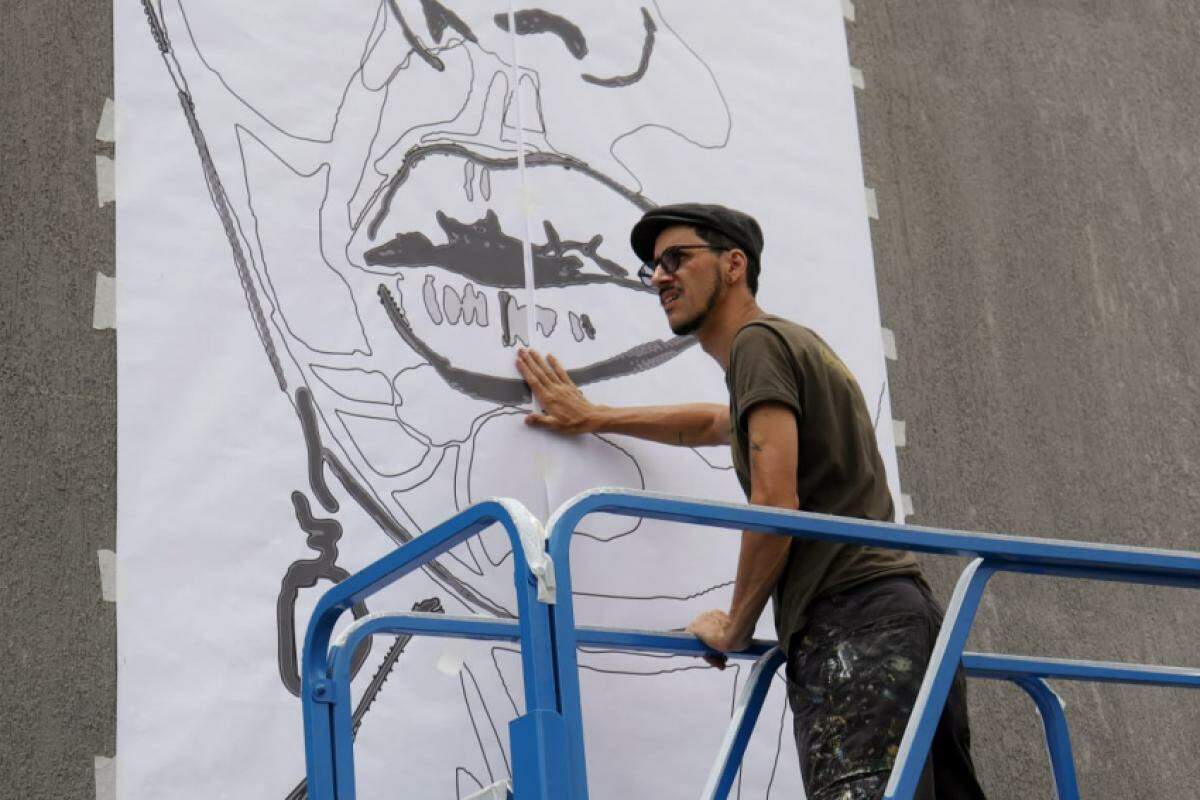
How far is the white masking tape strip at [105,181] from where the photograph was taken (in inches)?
137

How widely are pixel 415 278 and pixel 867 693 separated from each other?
4.70ft

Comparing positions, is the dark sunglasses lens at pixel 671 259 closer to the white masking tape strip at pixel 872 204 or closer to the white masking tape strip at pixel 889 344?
the white masking tape strip at pixel 889 344

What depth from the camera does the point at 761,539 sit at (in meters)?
3.05

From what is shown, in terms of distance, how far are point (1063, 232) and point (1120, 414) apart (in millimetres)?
584

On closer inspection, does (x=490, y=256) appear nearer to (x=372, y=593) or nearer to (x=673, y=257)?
(x=673, y=257)

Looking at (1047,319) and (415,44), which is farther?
(1047,319)

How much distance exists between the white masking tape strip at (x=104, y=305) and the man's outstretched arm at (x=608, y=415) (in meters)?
0.90

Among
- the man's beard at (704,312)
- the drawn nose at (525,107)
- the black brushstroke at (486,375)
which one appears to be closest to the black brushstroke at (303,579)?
the black brushstroke at (486,375)

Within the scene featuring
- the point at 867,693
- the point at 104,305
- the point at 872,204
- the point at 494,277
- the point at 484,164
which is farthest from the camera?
the point at 872,204

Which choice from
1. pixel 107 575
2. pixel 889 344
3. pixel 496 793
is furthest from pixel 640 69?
pixel 496 793

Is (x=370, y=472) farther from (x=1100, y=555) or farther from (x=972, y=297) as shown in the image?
(x=972, y=297)

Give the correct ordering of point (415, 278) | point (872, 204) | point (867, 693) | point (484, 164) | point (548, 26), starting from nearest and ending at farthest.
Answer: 1. point (867, 693)
2. point (415, 278)
3. point (484, 164)
4. point (548, 26)
5. point (872, 204)

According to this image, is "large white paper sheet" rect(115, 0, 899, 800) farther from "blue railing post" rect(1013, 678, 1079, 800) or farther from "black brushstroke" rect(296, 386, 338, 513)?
"blue railing post" rect(1013, 678, 1079, 800)

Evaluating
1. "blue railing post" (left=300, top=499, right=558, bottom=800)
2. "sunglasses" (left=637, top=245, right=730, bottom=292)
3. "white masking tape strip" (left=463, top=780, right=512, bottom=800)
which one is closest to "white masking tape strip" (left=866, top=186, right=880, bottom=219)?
"sunglasses" (left=637, top=245, right=730, bottom=292)
